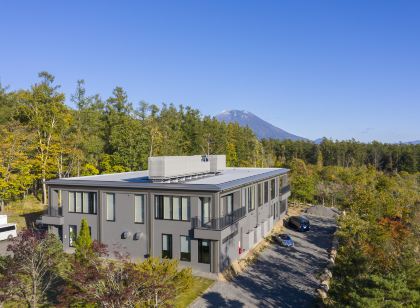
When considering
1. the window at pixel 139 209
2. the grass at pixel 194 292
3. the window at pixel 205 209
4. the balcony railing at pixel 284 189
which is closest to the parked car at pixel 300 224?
the balcony railing at pixel 284 189

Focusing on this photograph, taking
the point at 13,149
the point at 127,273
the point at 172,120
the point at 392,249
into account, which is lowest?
the point at 392,249

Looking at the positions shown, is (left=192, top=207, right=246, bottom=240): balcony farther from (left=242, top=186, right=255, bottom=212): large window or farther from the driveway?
(left=242, top=186, right=255, bottom=212): large window

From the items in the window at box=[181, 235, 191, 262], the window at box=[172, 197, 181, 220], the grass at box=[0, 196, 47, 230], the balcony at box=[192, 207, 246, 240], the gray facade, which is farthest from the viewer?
the grass at box=[0, 196, 47, 230]

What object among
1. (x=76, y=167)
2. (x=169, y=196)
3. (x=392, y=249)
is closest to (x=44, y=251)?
(x=169, y=196)

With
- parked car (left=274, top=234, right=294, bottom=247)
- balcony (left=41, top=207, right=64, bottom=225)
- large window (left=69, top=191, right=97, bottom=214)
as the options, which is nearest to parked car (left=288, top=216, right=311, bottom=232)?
parked car (left=274, top=234, right=294, bottom=247)

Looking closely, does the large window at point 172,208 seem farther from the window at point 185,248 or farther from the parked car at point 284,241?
the parked car at point 284,241

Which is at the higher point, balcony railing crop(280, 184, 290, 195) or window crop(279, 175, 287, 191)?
window crop(279, 175, 287, 191)

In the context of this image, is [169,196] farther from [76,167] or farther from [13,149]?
[76,167]
